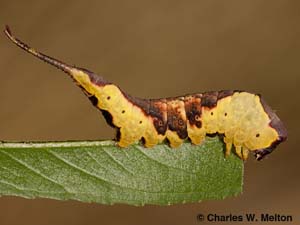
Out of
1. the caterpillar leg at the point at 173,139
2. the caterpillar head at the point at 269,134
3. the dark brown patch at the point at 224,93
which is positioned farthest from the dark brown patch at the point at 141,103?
the caterpillar head at the point at 269,134

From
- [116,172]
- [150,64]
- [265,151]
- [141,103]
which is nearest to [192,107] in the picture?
[141,103]

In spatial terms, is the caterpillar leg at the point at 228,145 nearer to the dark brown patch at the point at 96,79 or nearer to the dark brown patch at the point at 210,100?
the dark brown patch at the point at 210,100

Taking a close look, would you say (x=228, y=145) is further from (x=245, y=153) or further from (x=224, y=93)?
(x=224, y=93)

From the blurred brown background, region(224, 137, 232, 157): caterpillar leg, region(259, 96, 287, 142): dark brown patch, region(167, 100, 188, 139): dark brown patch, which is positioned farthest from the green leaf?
the blurred brown background

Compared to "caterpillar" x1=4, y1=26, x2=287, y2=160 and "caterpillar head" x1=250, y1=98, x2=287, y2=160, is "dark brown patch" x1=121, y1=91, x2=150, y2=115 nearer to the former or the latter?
"caterpillar" x1=4, y1=26, x2=287, y2=160

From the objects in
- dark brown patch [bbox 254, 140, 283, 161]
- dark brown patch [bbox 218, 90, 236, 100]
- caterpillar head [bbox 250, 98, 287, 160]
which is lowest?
dark brown patch [bbox 254, 140, 283, 161]

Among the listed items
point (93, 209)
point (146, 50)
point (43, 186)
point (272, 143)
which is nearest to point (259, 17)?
point (146, 50)

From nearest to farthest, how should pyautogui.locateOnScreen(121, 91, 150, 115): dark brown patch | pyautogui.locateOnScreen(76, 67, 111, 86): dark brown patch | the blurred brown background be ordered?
pyautogui.locateOnScreen(76, 67, 111, 86): dark brown patch → pyautogui.locateOnScreen(121, 91, 150, 115): dark brown patch → the blurred brown background

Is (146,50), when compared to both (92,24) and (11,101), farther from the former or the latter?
(11,101)
